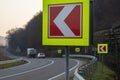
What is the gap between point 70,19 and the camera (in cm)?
616

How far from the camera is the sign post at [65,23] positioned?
6.05 metres

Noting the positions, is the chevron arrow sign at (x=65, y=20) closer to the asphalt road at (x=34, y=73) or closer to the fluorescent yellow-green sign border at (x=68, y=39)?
the fluorescent yellow-green sign border at (x=68, y=39)

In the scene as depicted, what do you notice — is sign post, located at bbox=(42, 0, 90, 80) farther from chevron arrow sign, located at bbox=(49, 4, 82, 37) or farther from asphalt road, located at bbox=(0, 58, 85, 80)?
asphalt road, located at bbox=(0, 58, 85, 80)

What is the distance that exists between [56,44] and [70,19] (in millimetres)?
400

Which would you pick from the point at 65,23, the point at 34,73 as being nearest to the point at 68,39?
the point at 65,23

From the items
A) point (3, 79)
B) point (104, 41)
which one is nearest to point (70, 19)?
→ point (3, 79)

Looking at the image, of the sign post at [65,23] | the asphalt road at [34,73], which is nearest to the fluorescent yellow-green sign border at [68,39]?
the sign post at [65,23]

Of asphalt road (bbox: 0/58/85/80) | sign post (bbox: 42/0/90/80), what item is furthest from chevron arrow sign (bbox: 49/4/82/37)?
asphalt road (bbox: 0/58/85/80)

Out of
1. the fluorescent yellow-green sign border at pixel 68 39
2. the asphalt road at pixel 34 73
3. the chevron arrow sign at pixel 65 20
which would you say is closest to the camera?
the fluorescent yellow-green sign border at pixel 68 39

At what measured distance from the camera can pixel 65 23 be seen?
6176 millimetres

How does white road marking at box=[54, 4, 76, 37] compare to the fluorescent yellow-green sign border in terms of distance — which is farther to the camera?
white road marking at box=[54, 4, 76, 37]

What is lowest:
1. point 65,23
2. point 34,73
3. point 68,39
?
point 34,73

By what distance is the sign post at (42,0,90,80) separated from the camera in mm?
6055

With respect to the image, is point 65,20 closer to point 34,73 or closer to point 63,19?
point 63,19
